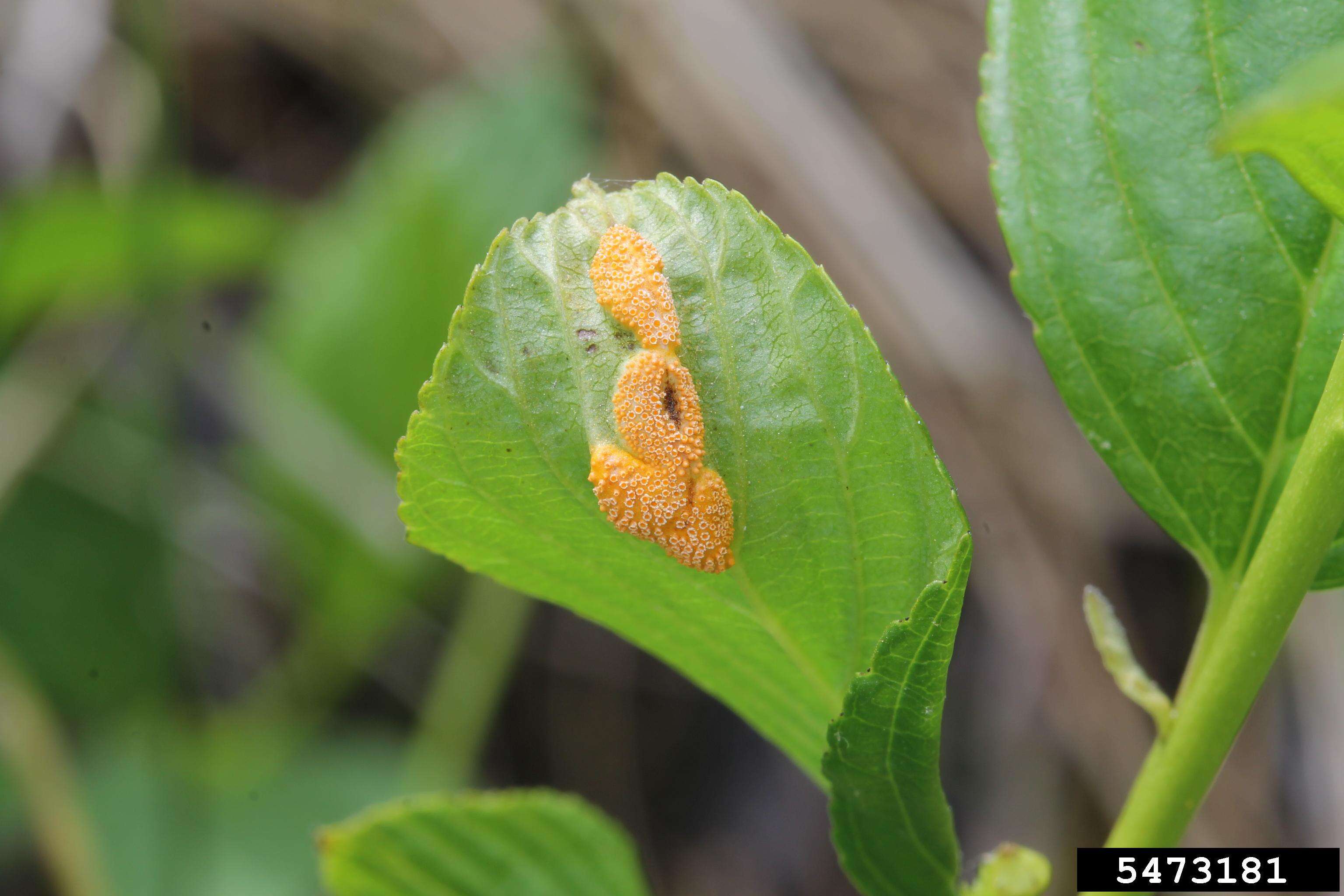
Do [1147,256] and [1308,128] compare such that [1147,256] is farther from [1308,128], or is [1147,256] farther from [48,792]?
[48,792]

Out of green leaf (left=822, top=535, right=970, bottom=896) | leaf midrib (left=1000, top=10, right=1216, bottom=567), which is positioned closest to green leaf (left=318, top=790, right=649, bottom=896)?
green leaf (left=822, top=535, right=970, bottom=896)

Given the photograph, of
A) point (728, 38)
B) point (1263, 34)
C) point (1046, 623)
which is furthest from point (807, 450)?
point (728, 38)

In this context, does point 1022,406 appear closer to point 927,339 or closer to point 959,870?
point 927,339

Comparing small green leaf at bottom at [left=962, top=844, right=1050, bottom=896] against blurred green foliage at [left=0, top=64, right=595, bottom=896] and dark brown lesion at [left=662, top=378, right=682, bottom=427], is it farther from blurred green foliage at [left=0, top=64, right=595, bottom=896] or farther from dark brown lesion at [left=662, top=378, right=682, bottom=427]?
blurred green foliage at [left=0, top=64, right=595, bottom=896]

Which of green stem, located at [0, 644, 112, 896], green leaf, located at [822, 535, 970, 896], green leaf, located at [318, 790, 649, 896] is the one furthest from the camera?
green stem, located at [0, 644, 112, 896]

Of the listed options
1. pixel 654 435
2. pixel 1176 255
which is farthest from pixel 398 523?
→ pixel 1176 255

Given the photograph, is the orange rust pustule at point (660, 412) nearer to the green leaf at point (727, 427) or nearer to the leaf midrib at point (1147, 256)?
the green leaf at point (727, 427)
